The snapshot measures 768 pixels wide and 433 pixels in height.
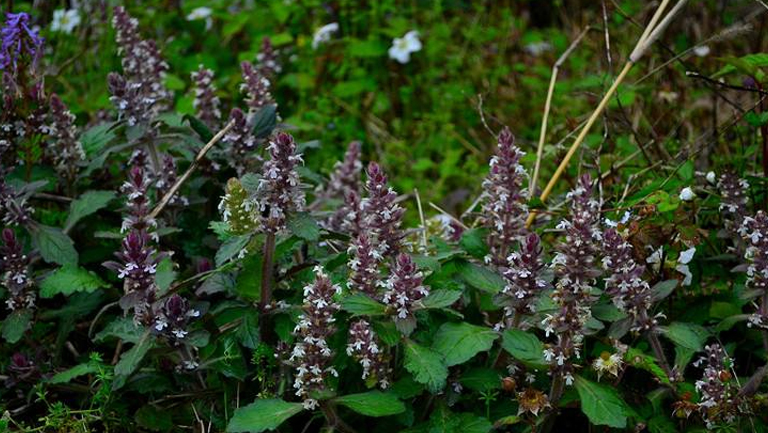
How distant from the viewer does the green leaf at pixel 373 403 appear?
6.39 ft

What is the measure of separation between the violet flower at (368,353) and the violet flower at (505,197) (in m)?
0.42

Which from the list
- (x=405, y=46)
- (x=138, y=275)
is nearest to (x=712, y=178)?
(x=138, y=275)

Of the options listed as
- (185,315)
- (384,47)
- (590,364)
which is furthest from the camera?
(384,47)

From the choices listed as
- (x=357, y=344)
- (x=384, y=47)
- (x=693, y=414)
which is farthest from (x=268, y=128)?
(x=384, y=47)

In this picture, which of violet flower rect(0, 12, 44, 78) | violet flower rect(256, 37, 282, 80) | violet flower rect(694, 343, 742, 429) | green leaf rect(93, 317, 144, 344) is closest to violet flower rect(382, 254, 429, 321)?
green leaf rect(93, 317, 144, 344)

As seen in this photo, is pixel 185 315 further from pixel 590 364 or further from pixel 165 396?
pixel 590 364

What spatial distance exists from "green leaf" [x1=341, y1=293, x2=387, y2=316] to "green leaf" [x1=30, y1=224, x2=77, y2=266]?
89 cm

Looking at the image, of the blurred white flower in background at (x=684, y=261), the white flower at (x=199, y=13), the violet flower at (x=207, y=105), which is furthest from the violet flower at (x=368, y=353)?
the white flower at (x=199, y=13)

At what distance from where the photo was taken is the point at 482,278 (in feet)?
7.17

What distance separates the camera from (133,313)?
230 cm

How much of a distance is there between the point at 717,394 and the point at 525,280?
538 mm

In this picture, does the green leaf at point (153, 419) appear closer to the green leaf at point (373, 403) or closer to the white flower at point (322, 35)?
the green leaf at point (373, 403)

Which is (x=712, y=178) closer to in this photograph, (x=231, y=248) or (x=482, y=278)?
(x=482, y=278)

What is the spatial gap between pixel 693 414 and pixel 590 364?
26 cm
